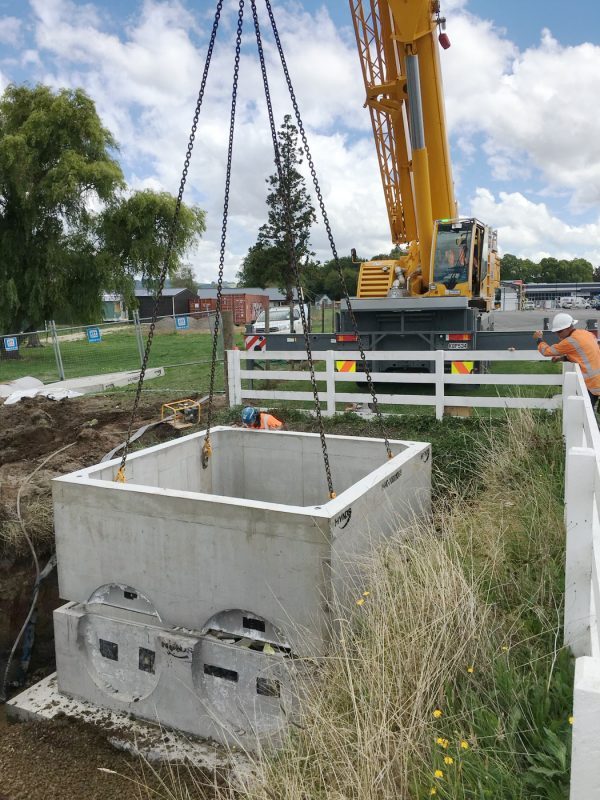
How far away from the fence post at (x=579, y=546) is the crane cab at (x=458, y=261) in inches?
365

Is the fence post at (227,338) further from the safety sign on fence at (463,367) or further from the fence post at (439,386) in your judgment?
the safety sign on fence at (463,367)

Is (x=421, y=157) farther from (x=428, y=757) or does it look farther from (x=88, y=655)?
(x=428, y=757)

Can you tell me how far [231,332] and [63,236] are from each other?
16.7 m

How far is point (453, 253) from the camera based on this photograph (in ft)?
40.2

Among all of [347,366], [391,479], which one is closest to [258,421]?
[391,479]

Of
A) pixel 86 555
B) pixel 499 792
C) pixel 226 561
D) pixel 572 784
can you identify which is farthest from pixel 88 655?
pixel 572 784

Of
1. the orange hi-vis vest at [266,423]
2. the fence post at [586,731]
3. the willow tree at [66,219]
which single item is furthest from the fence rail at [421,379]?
the willow tree at [66,219]

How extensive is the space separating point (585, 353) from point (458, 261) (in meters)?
4.48

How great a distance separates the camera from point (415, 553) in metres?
3.89

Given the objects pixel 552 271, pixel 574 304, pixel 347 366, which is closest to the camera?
pixel 347 366

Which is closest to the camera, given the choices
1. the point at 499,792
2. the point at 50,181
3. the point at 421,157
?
the point at 499,792

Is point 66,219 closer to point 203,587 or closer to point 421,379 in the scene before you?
point 421,379

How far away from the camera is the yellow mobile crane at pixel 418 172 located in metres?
10.5

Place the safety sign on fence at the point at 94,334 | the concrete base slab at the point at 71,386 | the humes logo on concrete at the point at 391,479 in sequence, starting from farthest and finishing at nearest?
the safety sign on fence at the point at 94,334 → the concrete base slab at the point at 71,386 → the humes logo on concrete at the point at 391,479
